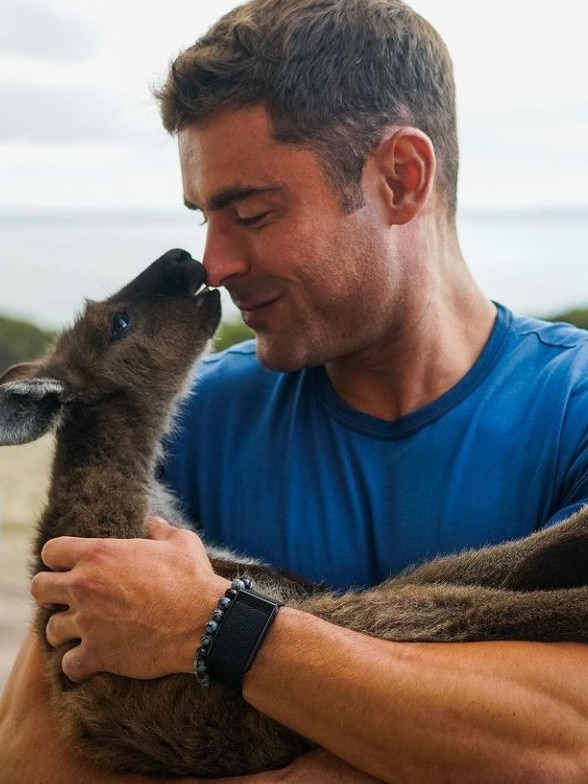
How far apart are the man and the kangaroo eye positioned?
15.8 inches

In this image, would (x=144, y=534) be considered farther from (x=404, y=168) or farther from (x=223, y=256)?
(x=404, y=168)

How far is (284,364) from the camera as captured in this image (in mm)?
2699

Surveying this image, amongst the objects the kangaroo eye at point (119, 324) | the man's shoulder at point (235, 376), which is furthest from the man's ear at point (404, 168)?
the kangaroo eye at point (119, 324)

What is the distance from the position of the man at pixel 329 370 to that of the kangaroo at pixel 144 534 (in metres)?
0.08

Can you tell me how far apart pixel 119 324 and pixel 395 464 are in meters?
1.04

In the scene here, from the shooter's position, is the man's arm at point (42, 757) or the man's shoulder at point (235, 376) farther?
the man's shoulder at point (235, 376)

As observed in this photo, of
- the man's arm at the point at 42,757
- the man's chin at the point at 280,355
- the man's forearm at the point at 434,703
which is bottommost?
the man's arm at the point at 42,757

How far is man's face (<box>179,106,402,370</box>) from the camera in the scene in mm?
2547

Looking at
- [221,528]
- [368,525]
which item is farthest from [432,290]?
[221,528]

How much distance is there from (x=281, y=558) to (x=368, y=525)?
260 millimetres

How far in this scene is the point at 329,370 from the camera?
9.49 ft

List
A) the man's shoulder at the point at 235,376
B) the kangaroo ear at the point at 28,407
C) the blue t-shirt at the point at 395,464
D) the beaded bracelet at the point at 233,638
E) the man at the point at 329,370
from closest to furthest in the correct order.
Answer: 1. the beaded bracelet at the point at 233,638
2. the man at the point at 329,370
3. the blue t-shirt at the point at 395,464
4. the kangaroo ear at the point at 28,407
5. the man's shoulder at the point at 235,376

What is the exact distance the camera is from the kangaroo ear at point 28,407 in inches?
109

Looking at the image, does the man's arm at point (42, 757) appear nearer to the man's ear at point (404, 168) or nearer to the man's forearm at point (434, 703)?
the man's forearm at point (434, 703)
